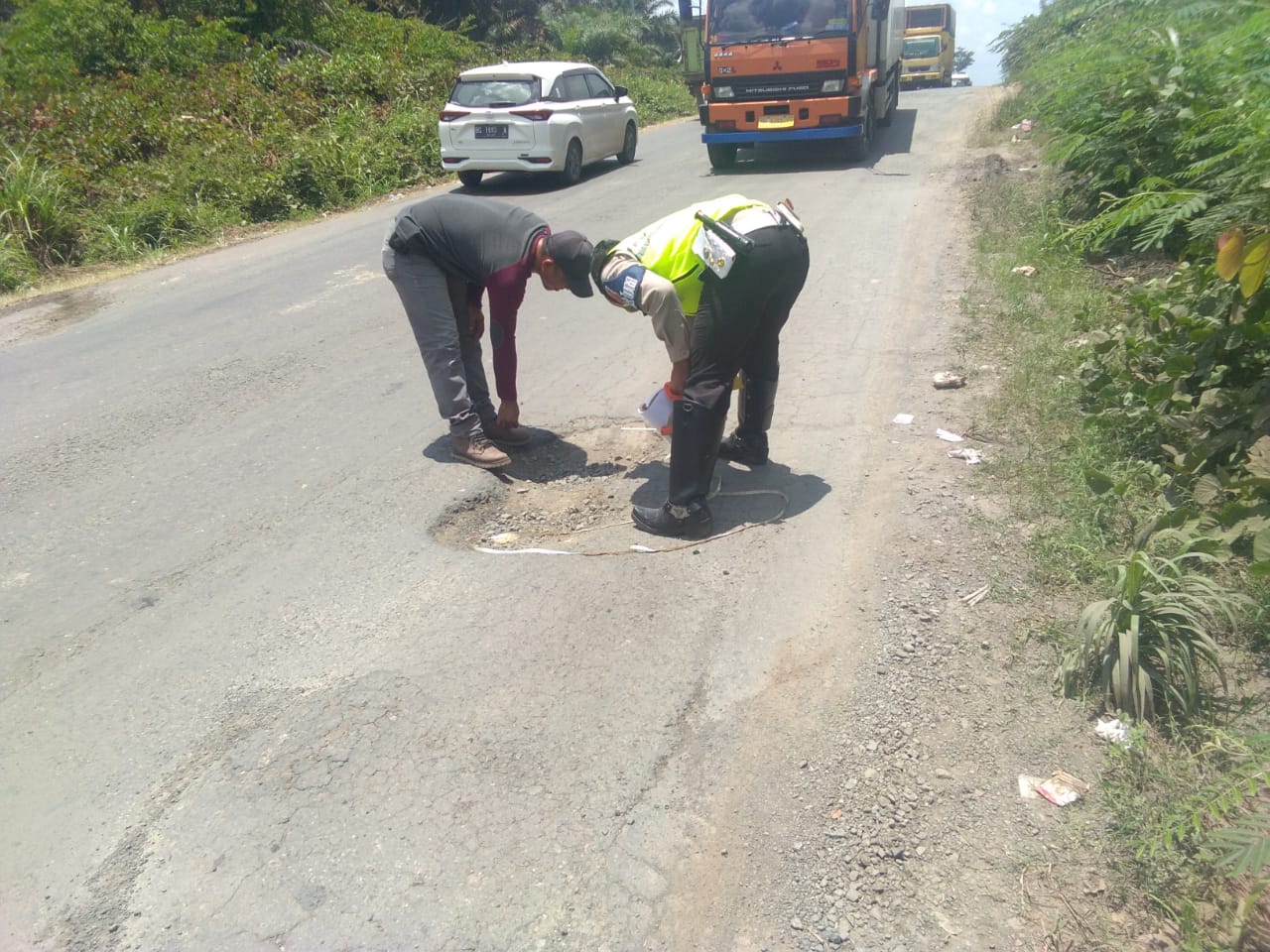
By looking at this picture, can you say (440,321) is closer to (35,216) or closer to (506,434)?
(506,434)

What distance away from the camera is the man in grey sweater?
14.5ft

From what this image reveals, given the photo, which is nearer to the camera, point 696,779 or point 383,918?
point 383,918

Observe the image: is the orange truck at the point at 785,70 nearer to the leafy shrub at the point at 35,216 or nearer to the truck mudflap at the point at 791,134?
the truck mudflap at the point at 791,134

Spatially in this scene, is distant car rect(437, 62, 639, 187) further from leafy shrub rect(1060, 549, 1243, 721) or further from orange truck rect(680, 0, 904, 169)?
leafy shrub rect(1060, 549, 1243, 721)

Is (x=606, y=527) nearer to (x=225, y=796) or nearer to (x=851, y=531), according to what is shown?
(x=851, y=531)

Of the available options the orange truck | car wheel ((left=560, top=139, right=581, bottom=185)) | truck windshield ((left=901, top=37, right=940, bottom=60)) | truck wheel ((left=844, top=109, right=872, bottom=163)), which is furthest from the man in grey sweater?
truck windshield ((left=901, top=37, right=940, bottom=60))

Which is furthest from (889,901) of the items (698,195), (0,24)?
(0,24)

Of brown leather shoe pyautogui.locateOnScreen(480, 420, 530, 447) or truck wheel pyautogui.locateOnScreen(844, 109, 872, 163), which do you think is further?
truck wheel pyautogui.locateOnScreen(844, 109, 872, 163)

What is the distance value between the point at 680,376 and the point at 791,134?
10642mm

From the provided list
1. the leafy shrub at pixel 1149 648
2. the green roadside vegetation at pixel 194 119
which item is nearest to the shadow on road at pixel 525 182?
the green roadside vegetation at pixel 194 119

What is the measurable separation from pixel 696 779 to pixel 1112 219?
14.3ft

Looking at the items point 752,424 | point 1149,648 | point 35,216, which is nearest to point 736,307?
point 752,424

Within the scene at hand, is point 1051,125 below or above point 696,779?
above

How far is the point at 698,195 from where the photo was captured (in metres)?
12.4
